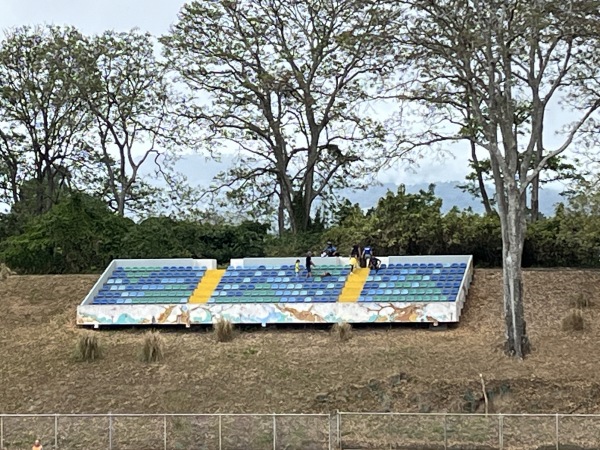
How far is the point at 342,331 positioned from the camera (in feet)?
88.7

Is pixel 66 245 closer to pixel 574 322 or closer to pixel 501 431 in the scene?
pixel 574 322

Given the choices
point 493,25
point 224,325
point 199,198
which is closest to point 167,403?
point 224,325

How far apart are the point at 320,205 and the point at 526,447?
32.4 meters

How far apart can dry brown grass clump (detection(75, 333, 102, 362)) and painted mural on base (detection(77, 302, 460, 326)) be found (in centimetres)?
319

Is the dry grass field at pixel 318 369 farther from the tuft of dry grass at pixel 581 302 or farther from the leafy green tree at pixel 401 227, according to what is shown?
the leafy green tree at pixel 401 227

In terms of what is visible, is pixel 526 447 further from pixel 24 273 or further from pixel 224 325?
pixel 24 273

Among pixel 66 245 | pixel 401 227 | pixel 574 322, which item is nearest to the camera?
pixel 574 322

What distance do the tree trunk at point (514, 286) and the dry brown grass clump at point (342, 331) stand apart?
16.1 feet

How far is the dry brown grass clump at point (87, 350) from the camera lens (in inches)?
1017

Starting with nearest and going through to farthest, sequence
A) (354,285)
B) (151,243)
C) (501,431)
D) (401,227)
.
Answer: (501,431) < (354,285) < (401,227) < (151,243)

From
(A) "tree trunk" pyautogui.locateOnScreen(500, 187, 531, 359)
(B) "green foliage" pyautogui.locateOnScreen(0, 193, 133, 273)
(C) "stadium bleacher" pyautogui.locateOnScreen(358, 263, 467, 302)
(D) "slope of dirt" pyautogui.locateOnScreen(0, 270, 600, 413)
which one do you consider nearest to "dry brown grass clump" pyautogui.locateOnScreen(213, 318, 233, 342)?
(D) "slope of dirt" pyautogui.locateOnScreen(0, 270, 600, 413)

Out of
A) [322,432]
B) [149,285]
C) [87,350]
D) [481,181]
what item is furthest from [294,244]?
[322,432]

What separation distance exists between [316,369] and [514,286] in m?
Result: 6.11

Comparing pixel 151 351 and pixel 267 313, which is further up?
pixel 267 313
